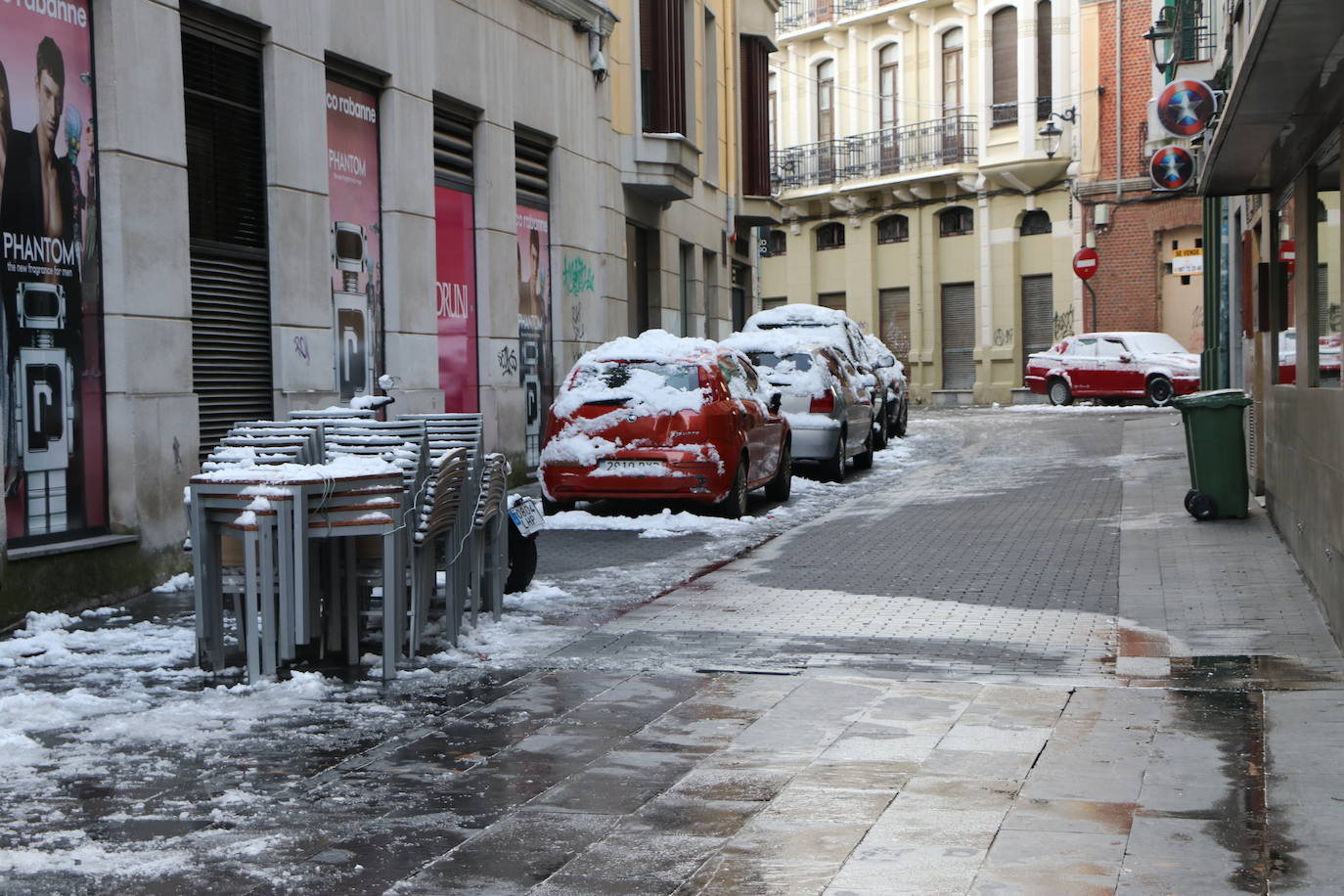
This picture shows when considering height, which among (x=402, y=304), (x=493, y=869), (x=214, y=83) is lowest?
(x=493, y=869)

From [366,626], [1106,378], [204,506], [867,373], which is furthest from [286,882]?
[1106,378]

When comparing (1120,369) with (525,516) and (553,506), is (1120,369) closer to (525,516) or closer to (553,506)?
(553,506)

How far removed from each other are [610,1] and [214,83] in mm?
11567

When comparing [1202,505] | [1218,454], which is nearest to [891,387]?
[1218,454]

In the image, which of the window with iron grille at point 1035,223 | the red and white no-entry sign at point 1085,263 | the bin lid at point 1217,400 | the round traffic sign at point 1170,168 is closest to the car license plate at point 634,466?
the bin lid at point 1217,400

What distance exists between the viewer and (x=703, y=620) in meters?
9.41

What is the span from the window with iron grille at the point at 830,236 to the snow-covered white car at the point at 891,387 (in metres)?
20.9

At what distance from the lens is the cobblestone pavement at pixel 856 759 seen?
469 centimetres

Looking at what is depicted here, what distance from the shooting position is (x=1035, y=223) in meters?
44.8

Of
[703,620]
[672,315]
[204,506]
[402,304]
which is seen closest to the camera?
[204,506]

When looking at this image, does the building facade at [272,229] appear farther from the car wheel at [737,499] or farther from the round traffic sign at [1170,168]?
the round traffic sign at [1170,168]

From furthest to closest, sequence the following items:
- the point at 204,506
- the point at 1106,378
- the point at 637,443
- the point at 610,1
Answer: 1. the point at 1106,378
2. the point at 610,1
3. the point at 637,443
4. the point at 204,506

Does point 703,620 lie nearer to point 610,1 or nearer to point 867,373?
point 867,373

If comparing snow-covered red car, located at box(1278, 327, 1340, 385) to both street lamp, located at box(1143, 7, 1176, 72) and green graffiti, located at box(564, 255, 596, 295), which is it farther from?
street lamp, located at box(1143, 7, 1176, 72)
